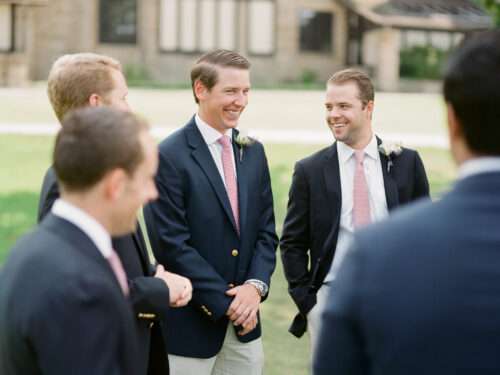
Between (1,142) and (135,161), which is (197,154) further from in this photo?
(1,142)

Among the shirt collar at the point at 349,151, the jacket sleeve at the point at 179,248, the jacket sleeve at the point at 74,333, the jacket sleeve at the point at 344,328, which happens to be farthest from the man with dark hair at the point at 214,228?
the jacket sleeve at the point at 344,328

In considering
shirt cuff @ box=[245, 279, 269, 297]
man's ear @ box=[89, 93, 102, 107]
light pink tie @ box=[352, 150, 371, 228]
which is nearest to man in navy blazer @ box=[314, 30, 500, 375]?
man's ear @ box=[89, 93, 102, 107]

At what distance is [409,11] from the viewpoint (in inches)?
1713

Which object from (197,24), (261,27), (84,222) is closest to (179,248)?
(84,222)

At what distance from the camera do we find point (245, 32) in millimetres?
42344

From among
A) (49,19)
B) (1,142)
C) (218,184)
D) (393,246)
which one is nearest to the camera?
(393,246)

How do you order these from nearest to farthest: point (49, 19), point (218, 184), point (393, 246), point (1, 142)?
point (393, 246) → point (218, 184) → point (1, 142) → point (49, 19)

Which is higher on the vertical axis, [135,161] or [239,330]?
[135,161]

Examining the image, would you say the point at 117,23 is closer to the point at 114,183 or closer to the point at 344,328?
the point at 114,183

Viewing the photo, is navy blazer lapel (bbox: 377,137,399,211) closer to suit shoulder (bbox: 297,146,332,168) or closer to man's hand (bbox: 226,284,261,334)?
suit shoulder (bbox: 297,146,332,168)

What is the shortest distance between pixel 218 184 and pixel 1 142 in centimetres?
1454

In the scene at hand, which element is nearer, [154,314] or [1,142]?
[154,314]

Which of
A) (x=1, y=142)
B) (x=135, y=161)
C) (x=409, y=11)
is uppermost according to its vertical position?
(x=409, y=11)

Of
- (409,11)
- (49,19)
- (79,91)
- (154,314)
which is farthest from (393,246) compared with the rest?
(409,11)
